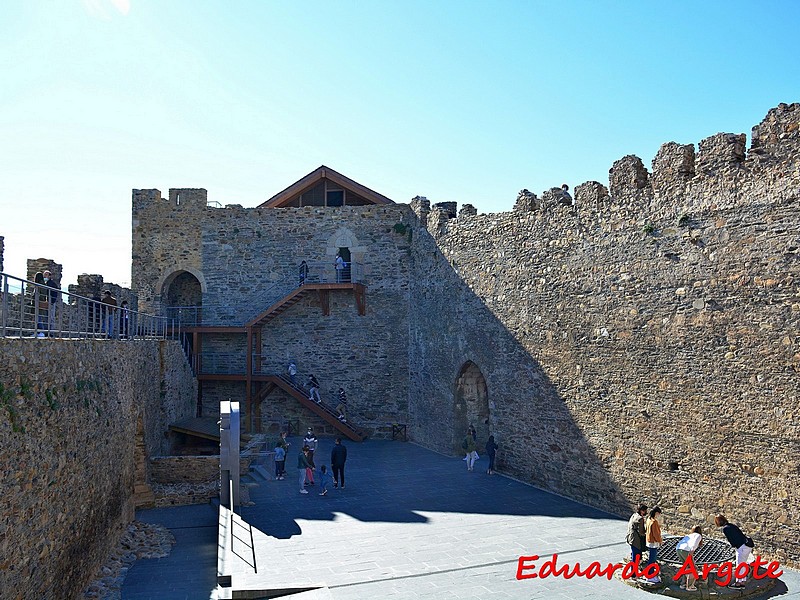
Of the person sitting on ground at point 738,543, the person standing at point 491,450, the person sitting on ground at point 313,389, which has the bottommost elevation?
the person sitting on ground at point 738,543

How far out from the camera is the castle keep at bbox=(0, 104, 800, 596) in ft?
34.3

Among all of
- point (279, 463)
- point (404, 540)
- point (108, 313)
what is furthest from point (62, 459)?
point (279, 463)

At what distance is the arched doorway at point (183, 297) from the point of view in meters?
22.9

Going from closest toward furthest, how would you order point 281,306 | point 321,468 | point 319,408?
1. point 321,468
2. point 319,408
3. point 281,306

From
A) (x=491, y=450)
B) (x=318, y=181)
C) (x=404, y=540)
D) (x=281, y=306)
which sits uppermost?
(x=318, y=181)

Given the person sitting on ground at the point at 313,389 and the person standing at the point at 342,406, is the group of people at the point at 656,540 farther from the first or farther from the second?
the person sitting on ground at the point at 313,389

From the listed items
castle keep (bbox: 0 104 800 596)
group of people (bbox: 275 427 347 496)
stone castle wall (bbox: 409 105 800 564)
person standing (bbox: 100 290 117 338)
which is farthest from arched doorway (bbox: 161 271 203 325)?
stone castle wall (bbox: 409 105 800 564)

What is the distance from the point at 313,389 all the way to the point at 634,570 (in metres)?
13.0

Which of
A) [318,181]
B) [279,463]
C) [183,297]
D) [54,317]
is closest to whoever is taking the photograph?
[54,317]

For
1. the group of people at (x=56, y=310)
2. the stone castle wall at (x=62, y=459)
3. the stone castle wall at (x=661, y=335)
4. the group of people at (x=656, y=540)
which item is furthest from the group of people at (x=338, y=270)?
the group of people at (x=656, y=540)

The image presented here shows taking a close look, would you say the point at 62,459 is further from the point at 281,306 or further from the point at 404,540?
the point at 281,306

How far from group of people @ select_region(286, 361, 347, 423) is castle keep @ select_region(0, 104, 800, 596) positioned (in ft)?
0.97

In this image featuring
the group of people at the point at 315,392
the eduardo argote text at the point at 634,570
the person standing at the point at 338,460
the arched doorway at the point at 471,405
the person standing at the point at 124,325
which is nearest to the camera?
the eduardo argote text at the point at 634,570

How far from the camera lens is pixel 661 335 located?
1191 centimetres
